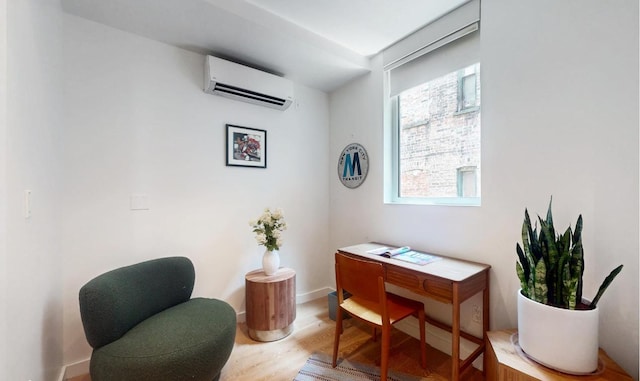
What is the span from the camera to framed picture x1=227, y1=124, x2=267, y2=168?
2.37 metres

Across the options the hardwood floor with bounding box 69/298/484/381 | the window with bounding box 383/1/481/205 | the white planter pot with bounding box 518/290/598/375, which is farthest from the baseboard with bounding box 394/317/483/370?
the window with bounding box 383/1/481/205

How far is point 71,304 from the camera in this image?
5.66 feet

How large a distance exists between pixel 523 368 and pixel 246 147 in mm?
2418

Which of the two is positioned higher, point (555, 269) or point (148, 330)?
point (555, 269)

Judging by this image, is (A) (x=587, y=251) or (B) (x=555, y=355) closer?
(B) (x=555, y=355)

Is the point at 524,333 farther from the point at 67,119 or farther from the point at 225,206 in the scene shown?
the point at 67,119

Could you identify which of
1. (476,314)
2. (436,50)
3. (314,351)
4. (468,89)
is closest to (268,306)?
(314,351)

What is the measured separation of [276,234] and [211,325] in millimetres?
853

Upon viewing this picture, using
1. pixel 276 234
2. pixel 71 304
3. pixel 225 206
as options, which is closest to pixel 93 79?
pixel 225 206

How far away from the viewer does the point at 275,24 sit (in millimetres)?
1932

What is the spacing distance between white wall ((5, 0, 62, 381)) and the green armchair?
8.7 inches

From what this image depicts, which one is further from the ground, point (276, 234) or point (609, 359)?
point (276, 234)

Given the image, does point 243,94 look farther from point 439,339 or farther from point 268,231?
point 439,339

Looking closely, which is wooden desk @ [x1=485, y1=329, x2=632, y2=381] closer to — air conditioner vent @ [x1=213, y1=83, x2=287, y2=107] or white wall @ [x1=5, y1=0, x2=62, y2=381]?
white wall @ [x1=5, y1=0, x2=62, y2=381]
